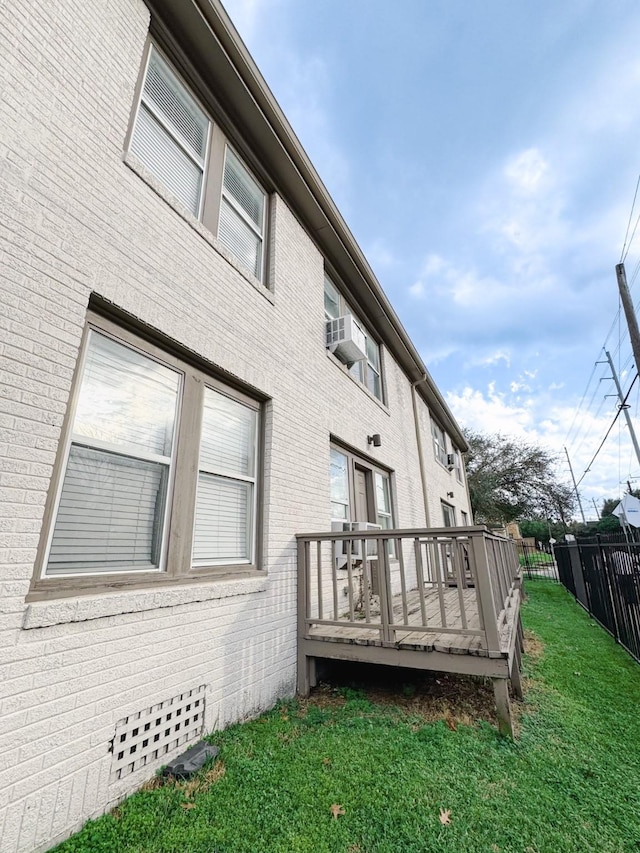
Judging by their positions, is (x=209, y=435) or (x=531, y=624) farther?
(x=531, y=624)

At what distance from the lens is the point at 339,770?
245cm

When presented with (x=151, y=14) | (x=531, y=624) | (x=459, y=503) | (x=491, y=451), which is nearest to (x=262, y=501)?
(x=151, y=14)

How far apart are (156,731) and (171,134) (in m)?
4.89

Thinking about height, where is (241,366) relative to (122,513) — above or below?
above

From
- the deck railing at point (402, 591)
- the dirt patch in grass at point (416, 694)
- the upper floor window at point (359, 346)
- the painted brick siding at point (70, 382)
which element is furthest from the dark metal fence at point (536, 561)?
the painted brick siding at point (70, 382)

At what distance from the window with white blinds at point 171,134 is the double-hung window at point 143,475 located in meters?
1.80

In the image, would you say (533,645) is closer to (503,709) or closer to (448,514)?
(503,709)

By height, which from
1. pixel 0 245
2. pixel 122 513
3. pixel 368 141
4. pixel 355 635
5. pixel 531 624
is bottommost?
pixel 531 624

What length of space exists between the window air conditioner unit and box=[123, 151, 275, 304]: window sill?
5.77 feet

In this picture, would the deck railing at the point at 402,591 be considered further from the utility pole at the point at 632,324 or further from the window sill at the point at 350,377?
the utility pole at the point at 632,324

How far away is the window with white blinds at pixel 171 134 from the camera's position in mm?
3400

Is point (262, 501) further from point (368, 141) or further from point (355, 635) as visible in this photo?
point (368, 141)

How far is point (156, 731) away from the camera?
2.39 metres

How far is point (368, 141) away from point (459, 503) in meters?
12.2
